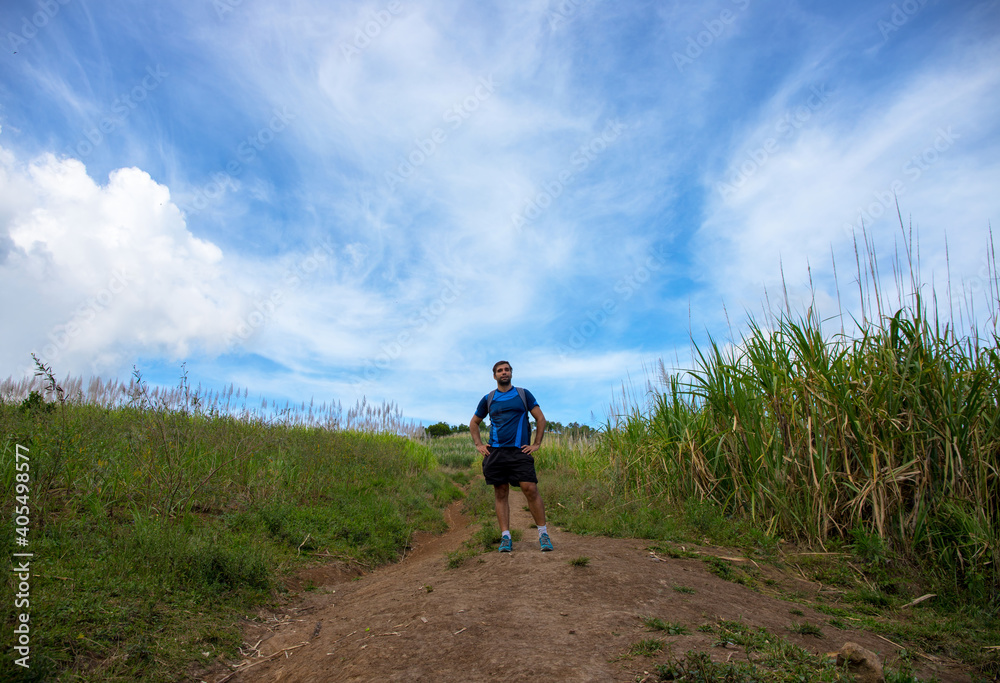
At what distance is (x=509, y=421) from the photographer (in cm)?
555

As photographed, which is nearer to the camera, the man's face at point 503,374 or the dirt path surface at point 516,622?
the dirt path surface at point 516,622

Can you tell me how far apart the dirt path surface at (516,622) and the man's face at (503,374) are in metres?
1.74

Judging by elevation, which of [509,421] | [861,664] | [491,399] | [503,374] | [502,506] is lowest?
[861,664]

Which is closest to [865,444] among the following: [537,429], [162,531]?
[537,429]

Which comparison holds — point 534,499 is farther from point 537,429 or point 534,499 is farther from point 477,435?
point 477,435

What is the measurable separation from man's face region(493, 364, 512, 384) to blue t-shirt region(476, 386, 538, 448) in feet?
0.45

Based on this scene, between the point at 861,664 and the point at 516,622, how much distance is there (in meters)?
1.81

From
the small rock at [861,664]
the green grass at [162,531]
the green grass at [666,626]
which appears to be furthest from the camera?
the green grass at [162,531]

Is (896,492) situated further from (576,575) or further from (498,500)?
(498,500)

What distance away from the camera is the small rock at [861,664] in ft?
7.75

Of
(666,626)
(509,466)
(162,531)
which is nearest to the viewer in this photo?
(666,626)

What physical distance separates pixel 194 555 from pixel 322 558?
1993mm

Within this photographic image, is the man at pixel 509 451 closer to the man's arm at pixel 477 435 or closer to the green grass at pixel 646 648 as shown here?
the man's arm at pixel 477 435

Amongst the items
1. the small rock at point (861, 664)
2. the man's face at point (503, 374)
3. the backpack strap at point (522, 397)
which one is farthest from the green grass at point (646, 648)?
the man's face at point (503, 374)
